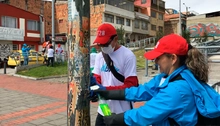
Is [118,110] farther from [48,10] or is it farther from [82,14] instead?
[48,10]

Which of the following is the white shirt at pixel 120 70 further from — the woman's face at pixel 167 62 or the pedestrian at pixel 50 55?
the pedestrian at pixel 50 55

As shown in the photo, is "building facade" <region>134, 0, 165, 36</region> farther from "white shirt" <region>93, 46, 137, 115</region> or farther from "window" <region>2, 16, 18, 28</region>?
"white shirt" <region>93, 46, 137, 115</region>

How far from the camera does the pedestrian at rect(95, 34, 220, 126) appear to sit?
139cm

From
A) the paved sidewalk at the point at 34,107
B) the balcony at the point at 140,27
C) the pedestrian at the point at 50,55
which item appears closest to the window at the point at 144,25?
the balcony at the point at 140,27

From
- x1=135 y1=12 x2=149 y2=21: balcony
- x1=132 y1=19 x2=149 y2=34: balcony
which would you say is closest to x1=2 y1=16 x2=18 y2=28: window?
x1=132 y1=19 x2=149 y2=34: balcony

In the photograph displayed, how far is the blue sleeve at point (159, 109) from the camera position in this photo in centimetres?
138

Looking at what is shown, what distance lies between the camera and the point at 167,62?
1.60 meters

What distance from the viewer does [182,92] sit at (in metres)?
1.38

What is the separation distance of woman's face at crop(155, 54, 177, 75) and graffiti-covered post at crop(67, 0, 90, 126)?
713 mm

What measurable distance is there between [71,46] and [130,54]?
2.26 feet

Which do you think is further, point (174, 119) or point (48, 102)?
point (48, 102)

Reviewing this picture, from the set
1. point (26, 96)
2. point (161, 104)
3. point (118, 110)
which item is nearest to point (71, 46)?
point (118, 110)

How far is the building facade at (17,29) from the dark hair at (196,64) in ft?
83.3

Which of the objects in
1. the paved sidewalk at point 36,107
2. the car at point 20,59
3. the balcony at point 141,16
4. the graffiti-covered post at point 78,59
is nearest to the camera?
the graffiti-covered post at point 78,59
